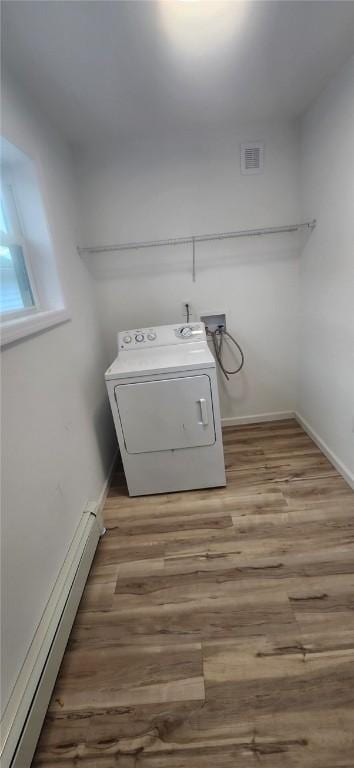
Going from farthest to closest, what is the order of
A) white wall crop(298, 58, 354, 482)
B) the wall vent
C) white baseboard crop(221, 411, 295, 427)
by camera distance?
white baseboard crop(221, 411, 295, 427) < the wall vent < white wall crop(298, 58, 354, 482)

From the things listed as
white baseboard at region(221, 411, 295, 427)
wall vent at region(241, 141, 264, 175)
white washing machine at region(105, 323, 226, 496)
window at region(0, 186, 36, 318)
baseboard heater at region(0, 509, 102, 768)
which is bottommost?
white baseboard at region(221, 411, 295, 427)

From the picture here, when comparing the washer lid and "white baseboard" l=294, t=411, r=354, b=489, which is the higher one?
the washer lid

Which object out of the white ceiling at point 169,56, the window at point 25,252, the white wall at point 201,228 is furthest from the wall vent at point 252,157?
the window at point 25,252

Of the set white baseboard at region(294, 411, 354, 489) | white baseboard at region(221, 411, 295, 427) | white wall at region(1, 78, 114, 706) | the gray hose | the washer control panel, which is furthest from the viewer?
white baseboard at region(221, 411, 295, 427)

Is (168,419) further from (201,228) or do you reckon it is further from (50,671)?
(201,228)

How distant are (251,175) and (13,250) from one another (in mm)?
1698

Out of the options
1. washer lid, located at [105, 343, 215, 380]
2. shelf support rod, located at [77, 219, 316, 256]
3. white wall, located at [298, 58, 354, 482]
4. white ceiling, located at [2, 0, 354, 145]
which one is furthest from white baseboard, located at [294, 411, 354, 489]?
white ceiling, located at [2, 0, 354, 145]

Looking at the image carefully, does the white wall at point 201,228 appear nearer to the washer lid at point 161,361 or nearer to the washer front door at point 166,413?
the washer lid at point 161,361

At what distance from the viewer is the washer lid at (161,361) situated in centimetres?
171

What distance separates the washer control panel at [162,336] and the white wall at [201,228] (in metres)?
0.29

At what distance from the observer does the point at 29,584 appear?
42.4 inches

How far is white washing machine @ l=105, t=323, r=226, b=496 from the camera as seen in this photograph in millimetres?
1721

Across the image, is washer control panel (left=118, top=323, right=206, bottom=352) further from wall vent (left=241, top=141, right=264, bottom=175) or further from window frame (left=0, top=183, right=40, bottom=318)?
wall vent (left=241, top=141, right=264, bottom=175)

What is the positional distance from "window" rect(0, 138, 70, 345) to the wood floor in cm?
126
